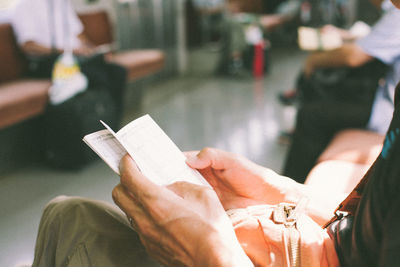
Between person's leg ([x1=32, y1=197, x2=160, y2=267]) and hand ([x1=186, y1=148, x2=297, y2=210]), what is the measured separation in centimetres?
28

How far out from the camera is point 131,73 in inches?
178

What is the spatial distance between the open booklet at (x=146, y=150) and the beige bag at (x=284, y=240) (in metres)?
0.19

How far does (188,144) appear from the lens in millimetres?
3564

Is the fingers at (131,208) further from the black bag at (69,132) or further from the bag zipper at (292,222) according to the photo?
the black bag at (69,132)

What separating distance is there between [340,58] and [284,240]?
7.53 ft

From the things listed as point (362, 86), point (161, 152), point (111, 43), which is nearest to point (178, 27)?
point (111, 43)

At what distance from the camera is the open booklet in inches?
39.9

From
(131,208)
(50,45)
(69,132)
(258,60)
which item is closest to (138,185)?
(131,208)

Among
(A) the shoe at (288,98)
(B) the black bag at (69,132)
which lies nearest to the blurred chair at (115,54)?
(B) the black bag at (69,132)

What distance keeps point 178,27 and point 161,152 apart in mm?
6023

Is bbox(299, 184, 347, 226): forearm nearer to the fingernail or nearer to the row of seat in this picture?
the fingernail

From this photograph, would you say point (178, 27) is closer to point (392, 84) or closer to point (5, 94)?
point (5, 94)

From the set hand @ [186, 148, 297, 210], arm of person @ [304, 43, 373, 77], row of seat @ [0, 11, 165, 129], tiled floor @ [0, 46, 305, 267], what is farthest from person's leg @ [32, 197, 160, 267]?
arm of person @ [304, 43, 373, 77]

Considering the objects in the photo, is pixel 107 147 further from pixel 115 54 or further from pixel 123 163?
pixel 115 54
